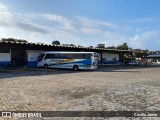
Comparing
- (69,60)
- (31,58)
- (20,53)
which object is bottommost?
(69,60)

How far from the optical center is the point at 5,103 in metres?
9.43

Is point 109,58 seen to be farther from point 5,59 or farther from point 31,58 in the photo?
point 5,59

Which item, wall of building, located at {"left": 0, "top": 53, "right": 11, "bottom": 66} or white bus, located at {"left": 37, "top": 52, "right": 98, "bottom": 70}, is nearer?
white bus, located at {"left": 37, "top": 52, "right": 98, "bottom": 70}

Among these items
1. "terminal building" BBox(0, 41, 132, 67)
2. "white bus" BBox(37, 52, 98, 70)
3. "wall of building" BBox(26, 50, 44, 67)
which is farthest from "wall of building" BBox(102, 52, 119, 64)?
"white bus" BBox(37, 52, 98, 70)

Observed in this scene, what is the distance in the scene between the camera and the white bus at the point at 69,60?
3281cm

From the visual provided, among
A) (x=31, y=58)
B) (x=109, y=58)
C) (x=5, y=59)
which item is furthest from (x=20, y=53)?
(x=109, y=58)

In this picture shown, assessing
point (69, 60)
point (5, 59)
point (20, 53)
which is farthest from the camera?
point (20, 53)

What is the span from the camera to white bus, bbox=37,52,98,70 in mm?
32812

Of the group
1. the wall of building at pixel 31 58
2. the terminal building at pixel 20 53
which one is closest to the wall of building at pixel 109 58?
the terminal building at pixel 20 53

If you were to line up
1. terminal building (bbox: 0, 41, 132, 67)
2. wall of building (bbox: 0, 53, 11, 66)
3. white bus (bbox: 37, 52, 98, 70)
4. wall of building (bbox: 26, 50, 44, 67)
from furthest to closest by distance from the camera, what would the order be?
wall of building (bbox: 26, 50, 44, 67)
terminal building (bbox: 0, 41, 132, 67)
wall of building (bbox: 0, 53, 11, 66)
white bus (bbox: 37, 52, 98, 70)

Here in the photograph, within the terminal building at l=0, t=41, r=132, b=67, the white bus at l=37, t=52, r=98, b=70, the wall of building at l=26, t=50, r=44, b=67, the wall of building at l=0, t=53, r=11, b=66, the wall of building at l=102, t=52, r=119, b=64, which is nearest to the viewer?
the white bus at l=37, t=52, r=98, b=70

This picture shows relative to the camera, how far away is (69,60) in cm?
3431

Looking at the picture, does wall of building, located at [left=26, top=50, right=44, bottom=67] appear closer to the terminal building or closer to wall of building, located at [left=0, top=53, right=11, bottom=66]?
the terminal building

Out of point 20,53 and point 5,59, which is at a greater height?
point 20,53
